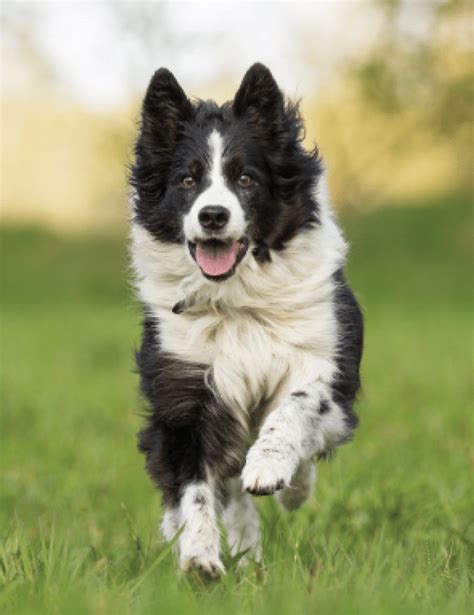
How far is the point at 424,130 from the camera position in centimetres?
2503

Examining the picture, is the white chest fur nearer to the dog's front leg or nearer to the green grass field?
the dog's front leg

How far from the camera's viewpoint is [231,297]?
458cm

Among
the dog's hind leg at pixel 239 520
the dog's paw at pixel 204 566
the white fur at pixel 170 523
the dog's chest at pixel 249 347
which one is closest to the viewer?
the dog's paw at pixel 204 566

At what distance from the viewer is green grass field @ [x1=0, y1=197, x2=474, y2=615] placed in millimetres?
3377

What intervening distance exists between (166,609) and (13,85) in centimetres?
2385

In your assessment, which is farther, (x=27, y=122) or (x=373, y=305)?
(x=27, y=122)

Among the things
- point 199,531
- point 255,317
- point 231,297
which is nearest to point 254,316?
point 255,317

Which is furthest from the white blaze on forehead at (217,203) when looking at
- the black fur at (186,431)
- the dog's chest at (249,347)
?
the black fur at (186,431)

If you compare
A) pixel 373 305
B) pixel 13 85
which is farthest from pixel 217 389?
pixel 13 85

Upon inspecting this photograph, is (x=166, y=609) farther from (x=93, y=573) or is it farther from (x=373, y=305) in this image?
(x=373, y=305)

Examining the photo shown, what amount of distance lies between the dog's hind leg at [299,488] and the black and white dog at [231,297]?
0.08 ft

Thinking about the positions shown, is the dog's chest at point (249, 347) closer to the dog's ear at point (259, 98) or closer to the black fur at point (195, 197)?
the black fur at point (195, 197)

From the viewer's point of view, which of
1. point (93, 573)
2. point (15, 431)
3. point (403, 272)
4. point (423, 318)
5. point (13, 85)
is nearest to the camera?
point (93, 573)

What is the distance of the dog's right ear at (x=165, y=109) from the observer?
467cm
